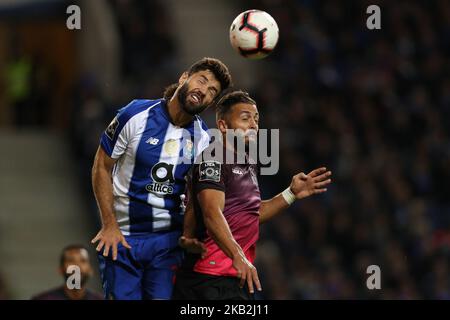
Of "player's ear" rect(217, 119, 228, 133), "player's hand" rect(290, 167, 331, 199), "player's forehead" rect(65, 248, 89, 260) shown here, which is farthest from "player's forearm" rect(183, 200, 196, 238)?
"player's forehead" rect(65, 248, 89, 260)

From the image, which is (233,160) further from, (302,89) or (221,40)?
(221,40)

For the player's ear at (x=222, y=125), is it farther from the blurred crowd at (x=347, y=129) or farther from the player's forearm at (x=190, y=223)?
the blurred crowd at (x=347, y=129)

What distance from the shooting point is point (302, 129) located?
560 inches

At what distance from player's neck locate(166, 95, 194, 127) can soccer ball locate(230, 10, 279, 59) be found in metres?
0.72

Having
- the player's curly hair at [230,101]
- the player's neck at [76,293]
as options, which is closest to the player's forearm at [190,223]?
the player's curly hair at [230,101]

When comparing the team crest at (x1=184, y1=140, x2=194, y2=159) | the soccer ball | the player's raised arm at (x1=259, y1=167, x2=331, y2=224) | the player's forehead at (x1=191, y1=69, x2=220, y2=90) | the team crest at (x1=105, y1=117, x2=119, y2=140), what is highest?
the soccer ball

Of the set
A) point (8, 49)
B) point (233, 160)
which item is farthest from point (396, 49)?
point (233, 160)

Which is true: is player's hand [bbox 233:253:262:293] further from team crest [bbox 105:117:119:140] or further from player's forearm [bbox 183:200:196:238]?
team crest [bbox 105:117:119:140]

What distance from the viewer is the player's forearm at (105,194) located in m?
7.20

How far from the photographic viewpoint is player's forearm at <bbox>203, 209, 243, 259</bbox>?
22.2 feet

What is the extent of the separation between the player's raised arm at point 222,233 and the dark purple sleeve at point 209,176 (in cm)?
4

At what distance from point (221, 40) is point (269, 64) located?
1081 millimetres

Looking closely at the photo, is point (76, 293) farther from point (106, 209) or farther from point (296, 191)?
point (296, 191)

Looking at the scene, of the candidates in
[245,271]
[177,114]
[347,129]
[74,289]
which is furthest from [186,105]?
[347,129]
